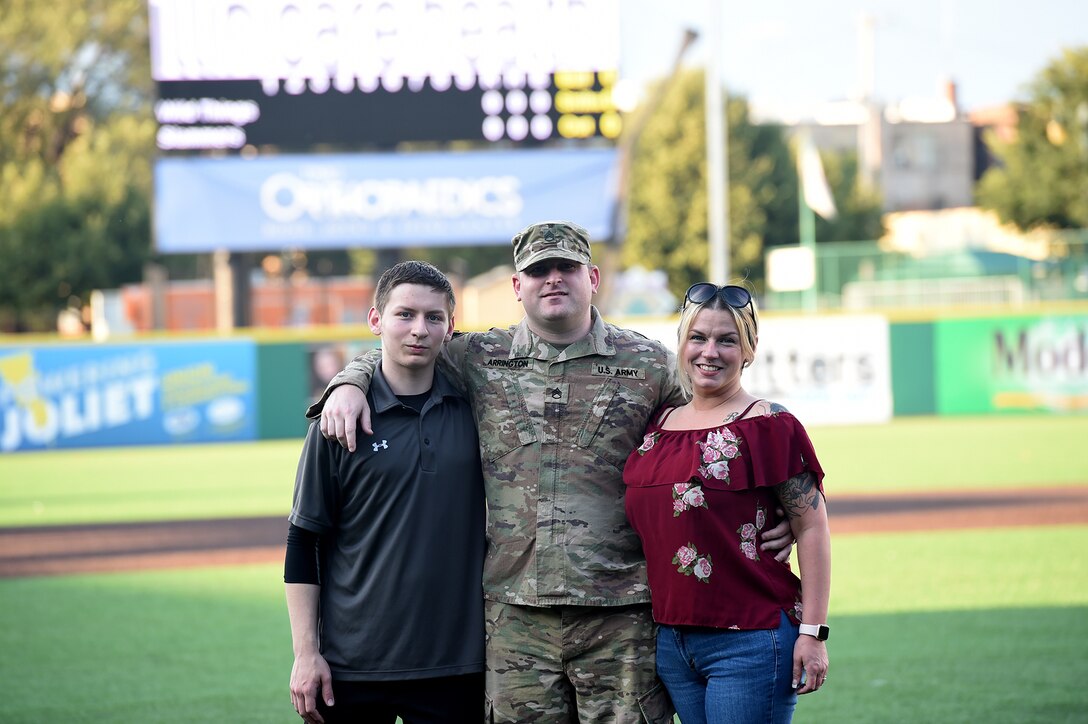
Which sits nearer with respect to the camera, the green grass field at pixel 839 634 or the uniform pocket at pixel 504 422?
the uniform pocket at pixel 504 422

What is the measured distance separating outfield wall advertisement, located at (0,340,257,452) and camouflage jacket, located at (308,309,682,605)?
18416mm

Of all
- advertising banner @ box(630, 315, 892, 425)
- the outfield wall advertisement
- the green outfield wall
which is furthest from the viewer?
advertising banner @ box(630, 315, 892, 425)

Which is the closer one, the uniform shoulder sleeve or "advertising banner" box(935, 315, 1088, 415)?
the uniform shoulder sleeve

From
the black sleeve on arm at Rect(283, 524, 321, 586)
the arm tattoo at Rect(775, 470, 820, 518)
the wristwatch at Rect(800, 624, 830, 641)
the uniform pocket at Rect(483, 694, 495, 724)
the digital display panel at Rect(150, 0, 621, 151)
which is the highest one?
the digital display panel at Rect(150, 0, 621, 151)

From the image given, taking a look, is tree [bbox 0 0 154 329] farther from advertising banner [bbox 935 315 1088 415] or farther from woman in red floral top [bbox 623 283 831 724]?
woman in red floral top [bbox 623 283 831 724]

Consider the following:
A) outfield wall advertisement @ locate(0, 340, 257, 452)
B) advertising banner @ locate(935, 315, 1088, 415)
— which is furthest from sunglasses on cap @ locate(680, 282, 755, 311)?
advertising banner @ locate(935, 315, 1088, 415)

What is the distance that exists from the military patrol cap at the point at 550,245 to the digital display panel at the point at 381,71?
17.8 m

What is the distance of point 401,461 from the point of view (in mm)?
3699

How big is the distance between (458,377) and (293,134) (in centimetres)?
1823

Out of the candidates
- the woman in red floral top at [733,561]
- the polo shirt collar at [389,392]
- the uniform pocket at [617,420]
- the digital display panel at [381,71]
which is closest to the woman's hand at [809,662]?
the woman in red floral top at [733,561]

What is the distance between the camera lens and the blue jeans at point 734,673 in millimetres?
3445

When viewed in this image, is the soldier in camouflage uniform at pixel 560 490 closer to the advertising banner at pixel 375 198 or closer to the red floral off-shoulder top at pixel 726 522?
the red floral off-shoulder top at pixel 726 522

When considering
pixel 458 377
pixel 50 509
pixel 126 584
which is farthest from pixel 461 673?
pixel 50 509

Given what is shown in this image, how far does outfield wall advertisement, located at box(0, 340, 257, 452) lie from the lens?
21.0m
